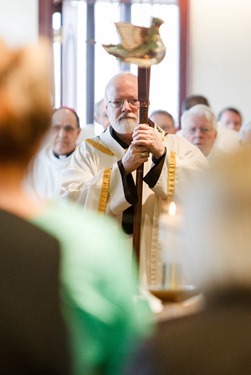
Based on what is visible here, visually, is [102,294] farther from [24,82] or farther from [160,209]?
[160,209]

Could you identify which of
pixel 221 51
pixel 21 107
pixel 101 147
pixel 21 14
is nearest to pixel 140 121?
pixel 101 147

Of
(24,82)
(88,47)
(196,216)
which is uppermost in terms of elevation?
(88,47)

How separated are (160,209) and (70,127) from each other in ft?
6.49

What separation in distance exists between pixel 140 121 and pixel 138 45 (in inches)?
15.2

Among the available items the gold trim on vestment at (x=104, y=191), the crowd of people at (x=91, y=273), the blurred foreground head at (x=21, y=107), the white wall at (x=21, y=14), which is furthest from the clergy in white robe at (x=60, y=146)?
the blurred foreground head at (x=21, y=107)

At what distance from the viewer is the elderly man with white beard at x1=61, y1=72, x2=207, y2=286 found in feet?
18.7

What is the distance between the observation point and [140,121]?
5.57 m

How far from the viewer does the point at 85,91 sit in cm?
1027

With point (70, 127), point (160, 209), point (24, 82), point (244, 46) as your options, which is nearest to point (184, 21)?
point (244, 46)

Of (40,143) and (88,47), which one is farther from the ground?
(88,47)

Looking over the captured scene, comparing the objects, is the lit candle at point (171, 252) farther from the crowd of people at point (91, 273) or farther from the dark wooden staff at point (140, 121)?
the dark wooden staff at point (140, 121)

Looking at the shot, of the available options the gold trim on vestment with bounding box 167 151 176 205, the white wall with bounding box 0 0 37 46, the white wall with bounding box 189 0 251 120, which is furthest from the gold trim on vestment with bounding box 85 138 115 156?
the white wall with bounding box 189 0 251 120

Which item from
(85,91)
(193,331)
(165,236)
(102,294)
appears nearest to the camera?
(193,331)

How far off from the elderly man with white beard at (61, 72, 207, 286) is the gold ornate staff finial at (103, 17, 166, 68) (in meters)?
0.36
